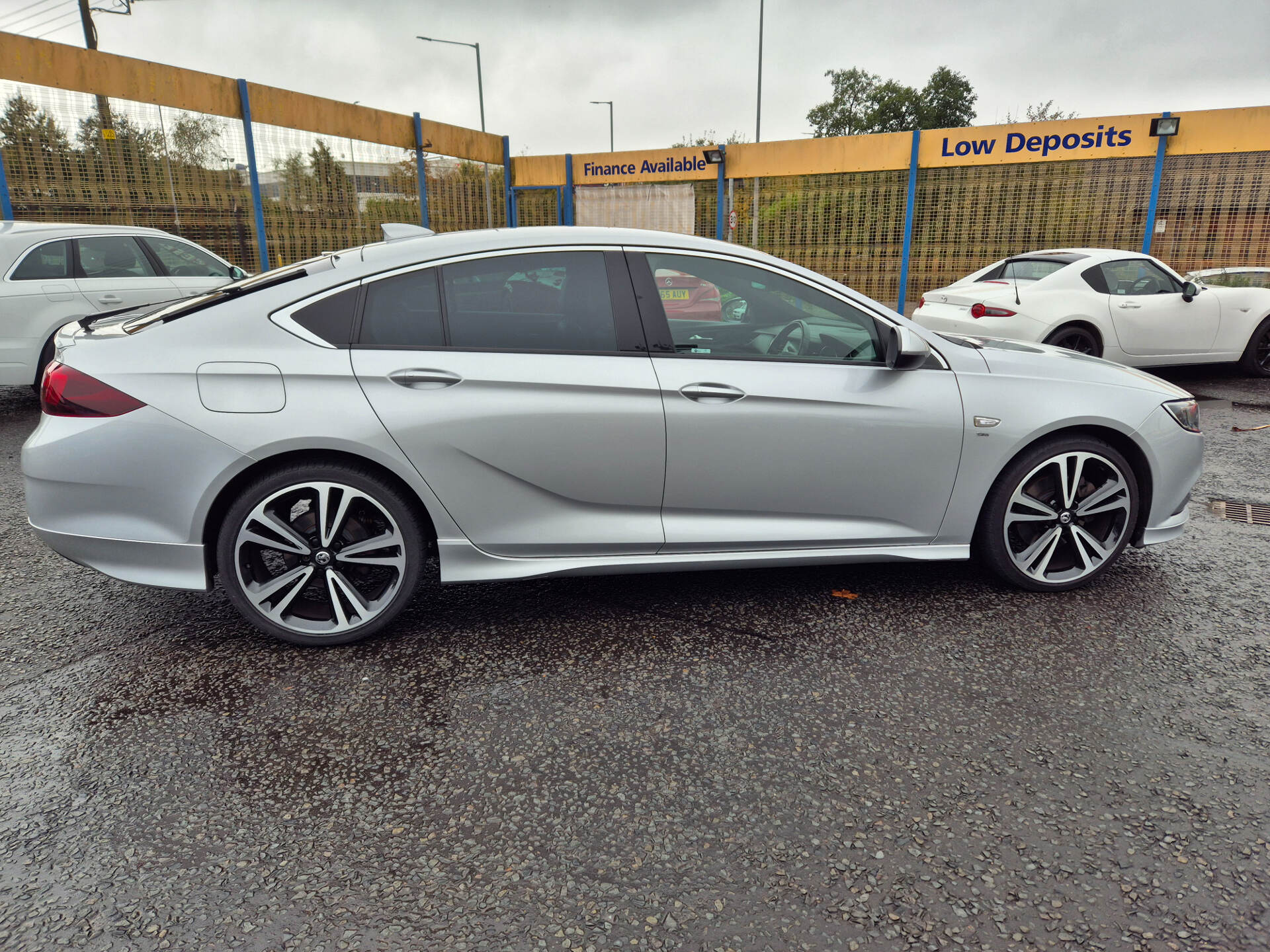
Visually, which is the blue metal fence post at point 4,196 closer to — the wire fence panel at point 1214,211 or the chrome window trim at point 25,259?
the chrome window trim at point 25,259

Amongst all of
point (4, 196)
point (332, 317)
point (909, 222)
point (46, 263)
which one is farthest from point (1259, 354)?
point (4, 196)

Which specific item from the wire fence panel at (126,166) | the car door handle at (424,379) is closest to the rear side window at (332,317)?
the car door handle at (424,379)

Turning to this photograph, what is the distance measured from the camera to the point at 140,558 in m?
3.14

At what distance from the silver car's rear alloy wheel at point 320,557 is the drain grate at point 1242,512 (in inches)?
183

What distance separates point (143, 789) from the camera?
2.48 m

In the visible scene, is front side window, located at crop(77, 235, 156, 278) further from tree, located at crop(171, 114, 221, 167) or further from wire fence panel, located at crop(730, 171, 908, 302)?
wire fence panel, located at crop(730, 171, 908, 302)

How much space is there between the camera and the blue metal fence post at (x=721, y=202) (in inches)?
663

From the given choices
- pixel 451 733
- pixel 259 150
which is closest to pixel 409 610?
pixel 451 733

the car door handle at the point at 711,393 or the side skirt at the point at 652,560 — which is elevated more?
the car door handle at the point at 711,393

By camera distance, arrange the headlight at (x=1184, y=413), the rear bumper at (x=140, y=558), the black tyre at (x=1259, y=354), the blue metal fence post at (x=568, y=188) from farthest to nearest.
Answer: the blue metal fence post at (x=568, y=188), the black tyre at (x=1259, y=354), the headlight at (x=1184, y=413), the rear bumper at (x=140, y=558)

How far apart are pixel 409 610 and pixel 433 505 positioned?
687 mm

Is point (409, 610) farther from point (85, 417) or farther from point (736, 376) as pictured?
point (736, 376)

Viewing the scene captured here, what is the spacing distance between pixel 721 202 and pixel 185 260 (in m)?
11.3

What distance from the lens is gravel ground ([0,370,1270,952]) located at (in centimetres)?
202
